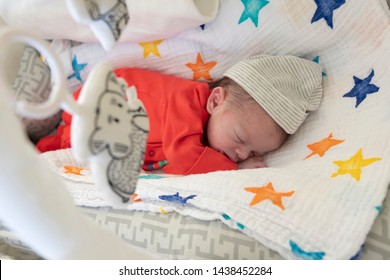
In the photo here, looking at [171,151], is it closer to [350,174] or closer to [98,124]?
[350,174]

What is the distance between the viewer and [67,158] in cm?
102

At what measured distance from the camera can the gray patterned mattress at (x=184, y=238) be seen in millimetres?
695

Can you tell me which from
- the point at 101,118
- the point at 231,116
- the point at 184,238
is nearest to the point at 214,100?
the point at 231,116

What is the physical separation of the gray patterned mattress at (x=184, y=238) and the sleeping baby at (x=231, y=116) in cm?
24

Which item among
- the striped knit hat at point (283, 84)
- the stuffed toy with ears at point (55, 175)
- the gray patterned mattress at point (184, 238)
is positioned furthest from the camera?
the striped knit hat at point (283, 84)

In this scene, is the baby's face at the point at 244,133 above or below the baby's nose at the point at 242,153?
above

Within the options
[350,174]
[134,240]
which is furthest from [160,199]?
[350,174]

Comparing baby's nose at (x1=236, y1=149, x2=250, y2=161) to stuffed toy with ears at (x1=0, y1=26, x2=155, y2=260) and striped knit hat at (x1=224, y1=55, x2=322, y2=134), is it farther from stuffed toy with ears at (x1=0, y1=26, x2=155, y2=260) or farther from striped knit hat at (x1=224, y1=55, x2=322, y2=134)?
stuffed toy with ears at (x1=0, y1=26, x2=155, y2=260)

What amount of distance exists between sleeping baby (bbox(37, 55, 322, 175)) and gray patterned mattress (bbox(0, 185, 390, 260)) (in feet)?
0.80

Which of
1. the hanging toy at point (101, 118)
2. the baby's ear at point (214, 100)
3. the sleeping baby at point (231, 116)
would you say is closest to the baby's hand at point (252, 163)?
the sleeping baby at point (231, 116)

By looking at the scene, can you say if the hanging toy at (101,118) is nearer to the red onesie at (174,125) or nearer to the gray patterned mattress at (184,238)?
the gray patterned mattress at (184,238)

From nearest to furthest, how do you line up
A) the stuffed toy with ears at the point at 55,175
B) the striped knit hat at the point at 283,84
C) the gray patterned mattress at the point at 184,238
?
the stuffed toy with ears at the point at 55,175, the gray patterned mattress at the point at 184,238, the striped knit hat at the point at 283,84

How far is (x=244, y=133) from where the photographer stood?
3.33 feet
